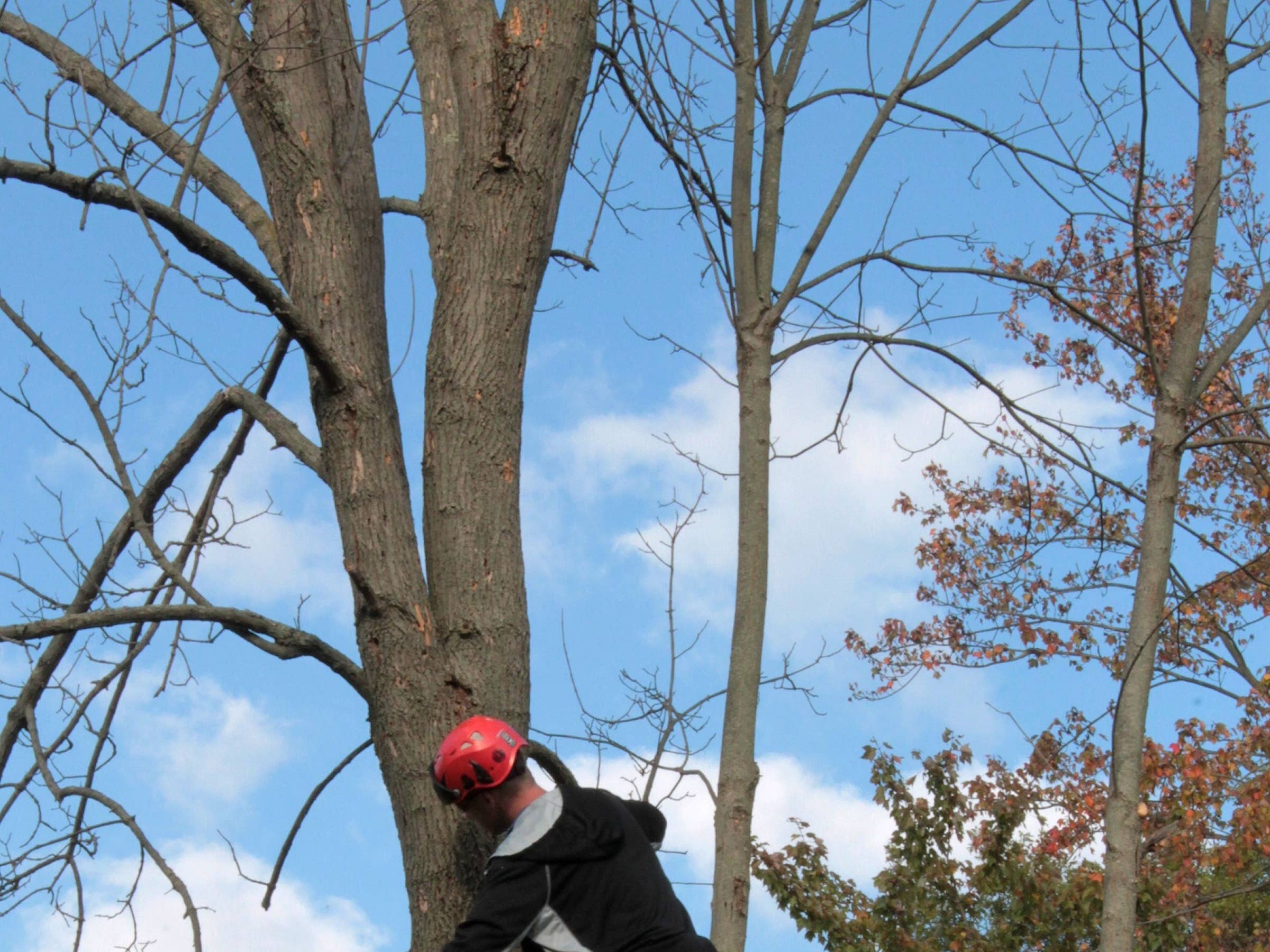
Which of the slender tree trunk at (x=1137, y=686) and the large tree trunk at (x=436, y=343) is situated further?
the slender tree trunk at (x=1137, y=686)

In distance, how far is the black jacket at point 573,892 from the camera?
2824 millimetres

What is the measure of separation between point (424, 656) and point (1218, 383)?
10.6 m

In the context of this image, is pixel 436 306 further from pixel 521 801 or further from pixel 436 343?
pixel 521 801

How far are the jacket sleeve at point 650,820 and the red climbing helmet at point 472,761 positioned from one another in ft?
2.00

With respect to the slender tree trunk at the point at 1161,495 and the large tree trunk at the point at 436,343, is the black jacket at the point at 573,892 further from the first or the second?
the slender tree trunk at the point at 1161,495

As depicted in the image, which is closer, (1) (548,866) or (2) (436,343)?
(1) (548,866)

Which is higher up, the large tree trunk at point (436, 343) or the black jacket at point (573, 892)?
the large tree trunk at point (436, 343)

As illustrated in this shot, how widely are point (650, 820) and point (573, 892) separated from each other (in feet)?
1.98

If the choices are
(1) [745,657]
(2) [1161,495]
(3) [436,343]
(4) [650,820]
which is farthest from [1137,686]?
(3) [436,343]

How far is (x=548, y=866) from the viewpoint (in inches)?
Result: 115

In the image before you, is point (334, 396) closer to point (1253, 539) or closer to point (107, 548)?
point (107, 548)

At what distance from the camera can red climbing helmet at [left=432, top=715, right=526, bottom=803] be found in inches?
117

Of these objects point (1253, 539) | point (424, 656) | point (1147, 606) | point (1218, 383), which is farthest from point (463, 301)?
point (1253, 539)

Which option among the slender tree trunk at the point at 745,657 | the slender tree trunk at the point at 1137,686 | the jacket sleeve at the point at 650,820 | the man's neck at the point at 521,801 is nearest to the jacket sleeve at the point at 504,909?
the man's neck at the point at 521,801
